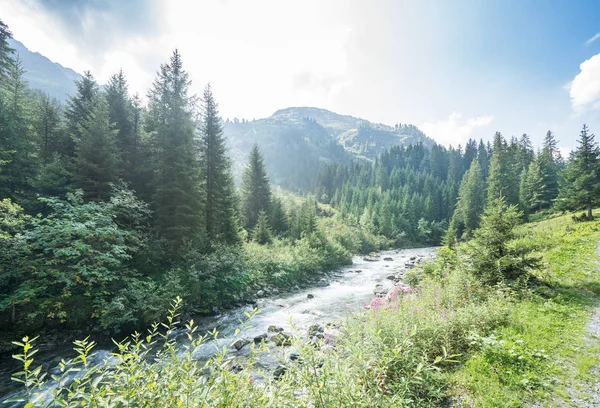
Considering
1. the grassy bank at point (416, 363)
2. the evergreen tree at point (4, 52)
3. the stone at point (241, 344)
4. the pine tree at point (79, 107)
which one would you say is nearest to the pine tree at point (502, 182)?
the grassy bank at point (416, 363)

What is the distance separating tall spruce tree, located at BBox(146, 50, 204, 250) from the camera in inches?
719

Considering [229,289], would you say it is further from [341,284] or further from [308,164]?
[308,164]

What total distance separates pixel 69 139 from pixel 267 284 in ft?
61.0

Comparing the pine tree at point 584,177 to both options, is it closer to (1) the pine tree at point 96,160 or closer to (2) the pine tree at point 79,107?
(1) the pine tree at point 96,160

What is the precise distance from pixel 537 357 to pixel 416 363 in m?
2.78

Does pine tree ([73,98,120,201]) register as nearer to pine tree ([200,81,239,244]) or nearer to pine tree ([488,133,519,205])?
pine tree ([200,81,239,244])

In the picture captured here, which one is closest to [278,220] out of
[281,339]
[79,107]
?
[79,107]

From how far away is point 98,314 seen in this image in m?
10.9

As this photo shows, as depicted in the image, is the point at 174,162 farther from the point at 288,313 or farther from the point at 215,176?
the point at 288,313

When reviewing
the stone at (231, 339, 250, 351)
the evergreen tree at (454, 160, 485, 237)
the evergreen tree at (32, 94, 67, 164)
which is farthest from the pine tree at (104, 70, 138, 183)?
the evergreen tree at (454, 160, 485, 237)

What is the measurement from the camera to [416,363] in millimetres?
4891

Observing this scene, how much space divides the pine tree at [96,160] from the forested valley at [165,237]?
75 millimetres

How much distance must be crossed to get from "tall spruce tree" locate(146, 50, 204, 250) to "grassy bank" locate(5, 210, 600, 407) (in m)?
11.8

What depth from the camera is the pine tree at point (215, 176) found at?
23.2m
